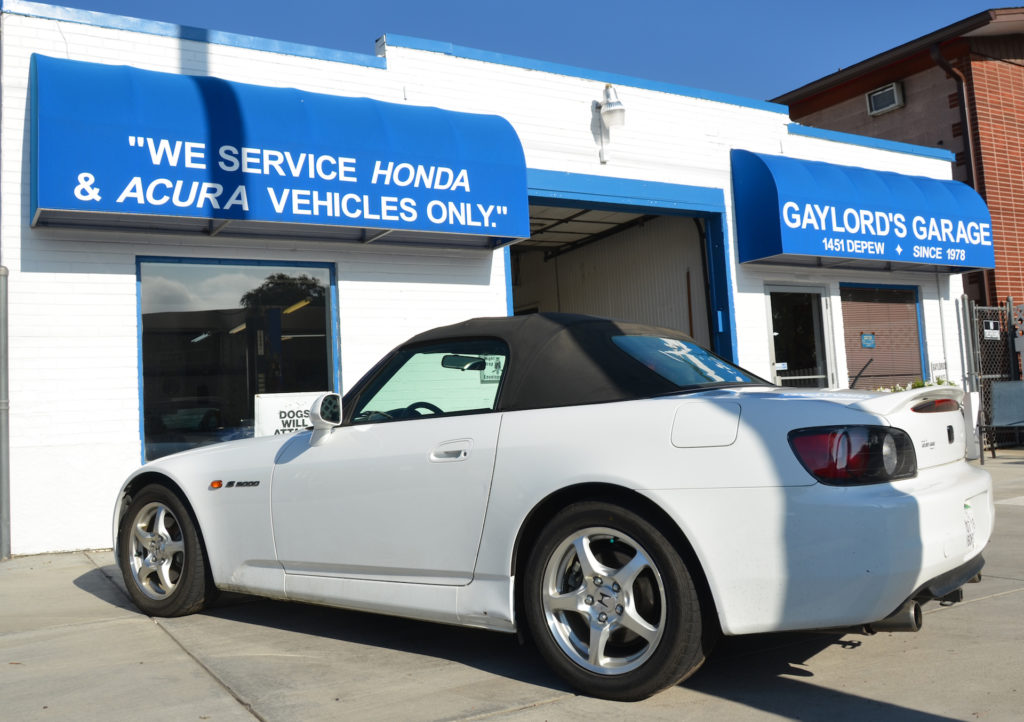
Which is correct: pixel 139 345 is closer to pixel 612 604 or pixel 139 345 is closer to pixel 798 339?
pixel 612 604

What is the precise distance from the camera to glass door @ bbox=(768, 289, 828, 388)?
13.5m

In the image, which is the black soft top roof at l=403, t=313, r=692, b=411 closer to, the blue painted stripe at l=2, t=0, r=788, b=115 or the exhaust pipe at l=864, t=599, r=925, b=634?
the exhaust pipe at l=864, t=599, r=925, b=634

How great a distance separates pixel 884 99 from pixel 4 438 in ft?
57.0

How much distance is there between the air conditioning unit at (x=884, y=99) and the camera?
18375 millimetres

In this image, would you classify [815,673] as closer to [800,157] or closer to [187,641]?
[187,641]

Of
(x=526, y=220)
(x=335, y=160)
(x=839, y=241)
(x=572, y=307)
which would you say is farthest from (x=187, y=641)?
(x=572, y=307)

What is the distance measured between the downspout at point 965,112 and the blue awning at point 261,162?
1043 centimetres

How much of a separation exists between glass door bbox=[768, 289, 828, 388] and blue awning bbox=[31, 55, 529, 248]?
16.8 ft

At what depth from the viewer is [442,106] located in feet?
34.8

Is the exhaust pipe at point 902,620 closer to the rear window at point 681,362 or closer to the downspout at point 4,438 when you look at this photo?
the rear window at point 681,362

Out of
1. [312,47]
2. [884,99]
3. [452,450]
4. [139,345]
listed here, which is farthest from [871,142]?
[452,450]

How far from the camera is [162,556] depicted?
16.6 ft

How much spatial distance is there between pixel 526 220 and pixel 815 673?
7.18 metres

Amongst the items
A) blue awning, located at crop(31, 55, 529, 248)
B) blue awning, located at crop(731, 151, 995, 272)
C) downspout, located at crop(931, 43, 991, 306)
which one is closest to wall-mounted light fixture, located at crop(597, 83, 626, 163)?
blue awning, located at crop(31, 55, 529, 248)
